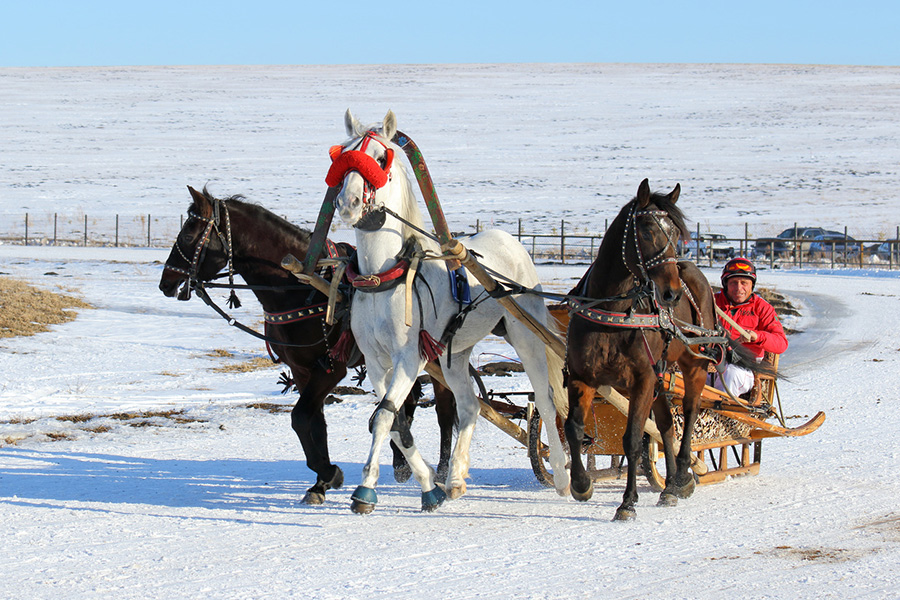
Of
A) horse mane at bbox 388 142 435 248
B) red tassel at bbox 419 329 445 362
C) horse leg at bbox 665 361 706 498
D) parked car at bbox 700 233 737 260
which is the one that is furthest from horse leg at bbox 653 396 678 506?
parked car at bbox 700 233 737 260

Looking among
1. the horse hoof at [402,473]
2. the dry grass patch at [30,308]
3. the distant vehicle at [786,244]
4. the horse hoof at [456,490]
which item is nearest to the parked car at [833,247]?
the distant vehicle at [786,244]

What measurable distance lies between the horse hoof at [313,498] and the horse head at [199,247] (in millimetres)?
1565

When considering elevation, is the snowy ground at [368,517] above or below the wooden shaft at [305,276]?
below

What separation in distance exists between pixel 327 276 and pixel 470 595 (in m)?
2.99

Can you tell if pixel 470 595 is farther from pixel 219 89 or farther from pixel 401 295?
pixel 219 89

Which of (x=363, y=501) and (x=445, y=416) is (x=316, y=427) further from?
(x=445, y=416)

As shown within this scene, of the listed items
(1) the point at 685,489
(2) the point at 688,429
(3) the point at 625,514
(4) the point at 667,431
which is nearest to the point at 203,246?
(3) the point at 625,514

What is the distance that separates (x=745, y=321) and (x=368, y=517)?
3.21m

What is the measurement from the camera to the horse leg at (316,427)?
685cm

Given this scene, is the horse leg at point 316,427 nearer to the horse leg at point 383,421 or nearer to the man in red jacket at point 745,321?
the horse leg at point 383,421

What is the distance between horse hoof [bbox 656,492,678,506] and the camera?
684 cm

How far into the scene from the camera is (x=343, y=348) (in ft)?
21.8

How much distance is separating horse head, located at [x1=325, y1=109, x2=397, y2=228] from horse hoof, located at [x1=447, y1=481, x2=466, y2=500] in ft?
5.61

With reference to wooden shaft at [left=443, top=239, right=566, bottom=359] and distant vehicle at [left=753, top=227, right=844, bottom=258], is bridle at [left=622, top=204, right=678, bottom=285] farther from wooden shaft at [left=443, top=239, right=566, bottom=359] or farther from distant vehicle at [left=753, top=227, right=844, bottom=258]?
distant vehicle at [left=753, top=227, right=844, bottom=258]
